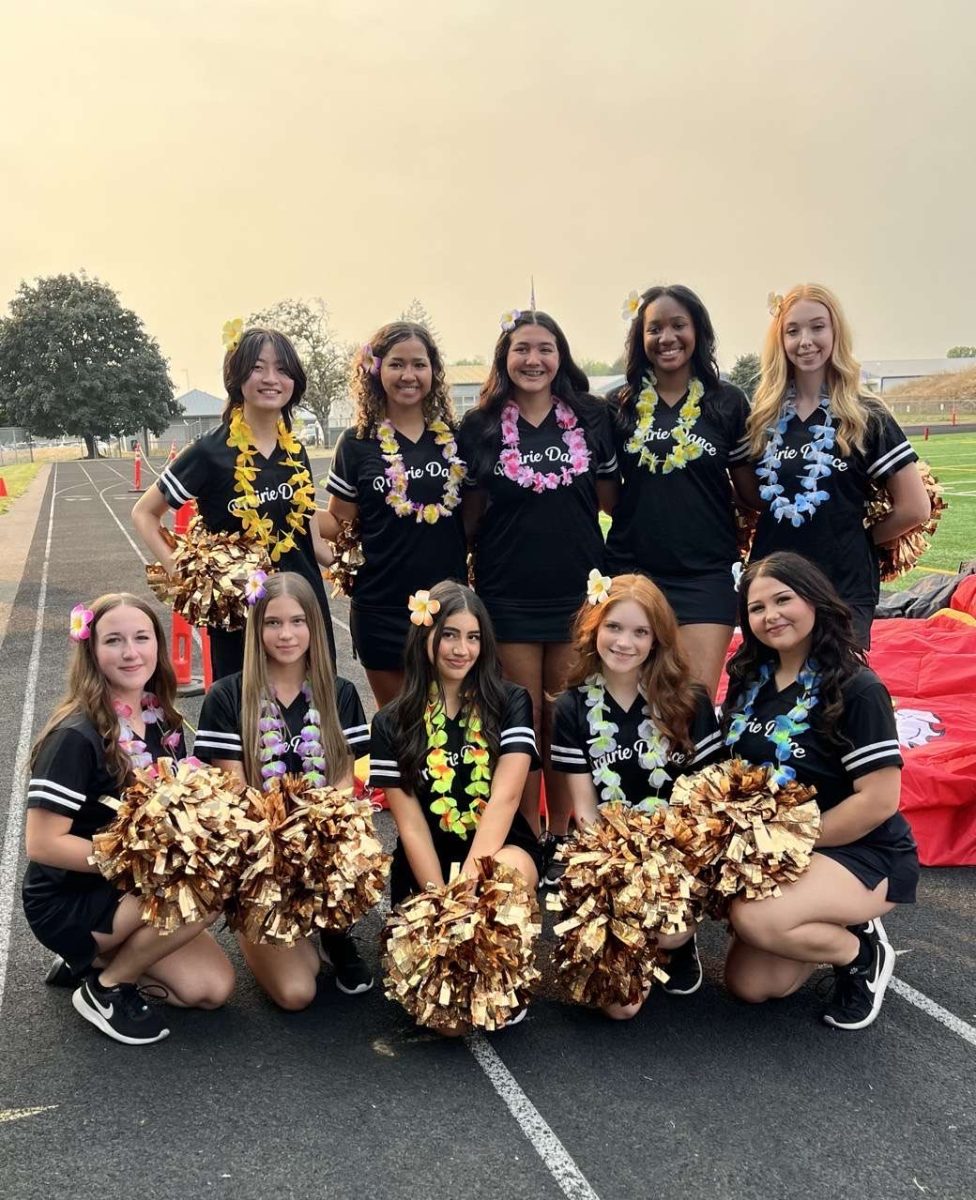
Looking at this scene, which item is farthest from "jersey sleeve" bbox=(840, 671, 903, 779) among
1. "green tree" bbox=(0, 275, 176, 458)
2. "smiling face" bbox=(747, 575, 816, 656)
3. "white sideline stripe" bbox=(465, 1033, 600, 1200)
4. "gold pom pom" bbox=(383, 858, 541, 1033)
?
"green tree" bbox=(0, 275, 176, 458)

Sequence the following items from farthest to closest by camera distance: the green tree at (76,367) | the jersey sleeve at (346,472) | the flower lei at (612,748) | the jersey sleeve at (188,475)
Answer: the green tree at (76,367), the jersey sleeve at (346,472), the jersey sleeve at (188,475), the flower lei at (612,748)

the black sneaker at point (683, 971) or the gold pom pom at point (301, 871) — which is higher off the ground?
the gold pom pom at point (301, 871)

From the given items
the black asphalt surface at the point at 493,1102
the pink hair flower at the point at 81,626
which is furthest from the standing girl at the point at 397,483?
the black asphalt surface at the point at 493,1102

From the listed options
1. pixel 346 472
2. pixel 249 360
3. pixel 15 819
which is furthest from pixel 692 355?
pixel 15 819

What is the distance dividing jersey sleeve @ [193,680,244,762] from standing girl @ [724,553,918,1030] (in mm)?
1664

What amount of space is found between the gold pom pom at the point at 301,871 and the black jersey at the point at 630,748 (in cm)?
75

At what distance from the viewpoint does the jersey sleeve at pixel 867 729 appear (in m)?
3.05

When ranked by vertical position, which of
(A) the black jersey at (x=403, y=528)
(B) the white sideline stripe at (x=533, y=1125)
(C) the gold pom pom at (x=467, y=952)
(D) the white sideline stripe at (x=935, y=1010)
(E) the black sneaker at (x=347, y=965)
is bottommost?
(D) the white sideline stripe at (x=935, y=1010)

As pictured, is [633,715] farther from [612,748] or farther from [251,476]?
[251,476]

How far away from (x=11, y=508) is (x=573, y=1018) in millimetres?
26472

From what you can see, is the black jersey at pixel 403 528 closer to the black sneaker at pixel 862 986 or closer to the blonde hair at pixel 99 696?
the blonde hair at pixel 99 696

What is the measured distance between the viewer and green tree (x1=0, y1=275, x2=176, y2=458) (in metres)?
58.7

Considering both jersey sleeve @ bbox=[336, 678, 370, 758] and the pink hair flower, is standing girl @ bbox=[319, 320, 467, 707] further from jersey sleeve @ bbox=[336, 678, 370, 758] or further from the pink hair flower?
the pink hair flower

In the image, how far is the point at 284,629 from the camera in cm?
341
